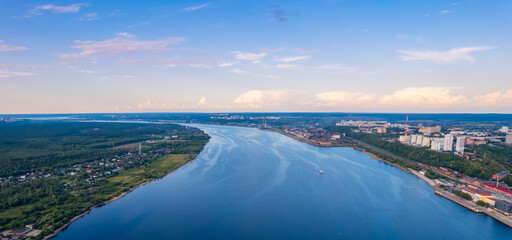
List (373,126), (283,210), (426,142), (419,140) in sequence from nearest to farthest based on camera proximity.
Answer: (283,210) < (426,142) < (419,140) < (373,126)

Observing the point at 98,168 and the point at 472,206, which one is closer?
the point at 472,206

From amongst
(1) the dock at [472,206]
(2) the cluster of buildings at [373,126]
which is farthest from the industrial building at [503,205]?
(2) the cluster of buildings at [373,126]

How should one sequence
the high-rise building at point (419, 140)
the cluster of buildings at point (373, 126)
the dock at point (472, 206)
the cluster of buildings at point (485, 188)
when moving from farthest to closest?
the cluster of buildings at point (373, 126) < the high-rise building at point (419, 140) < the cluster of buildings at point (485, 188) < the dock at point (472, 206)

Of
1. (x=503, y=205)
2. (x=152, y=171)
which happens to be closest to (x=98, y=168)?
(x=152, y=171)

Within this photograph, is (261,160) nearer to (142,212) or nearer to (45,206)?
(142,212)

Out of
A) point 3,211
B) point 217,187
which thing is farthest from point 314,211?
point 3,211

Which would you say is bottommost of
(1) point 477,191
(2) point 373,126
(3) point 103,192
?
(3) point 103,192

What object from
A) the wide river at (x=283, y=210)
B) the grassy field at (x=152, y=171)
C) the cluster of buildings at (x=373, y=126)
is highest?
the cluster of buildings at (x=373, y=126)

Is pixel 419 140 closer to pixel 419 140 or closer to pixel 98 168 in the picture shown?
pixel 419 140

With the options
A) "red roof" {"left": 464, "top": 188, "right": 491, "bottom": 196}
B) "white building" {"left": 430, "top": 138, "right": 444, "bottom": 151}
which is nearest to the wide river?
"red roof" {"left": 464, "top": 188, "right": 491, "bottom": 196}

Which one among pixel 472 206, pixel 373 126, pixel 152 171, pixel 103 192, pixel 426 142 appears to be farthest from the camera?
pixel 373 126

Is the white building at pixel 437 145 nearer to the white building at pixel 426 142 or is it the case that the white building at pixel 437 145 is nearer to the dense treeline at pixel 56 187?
the white building at pixel 426 142
